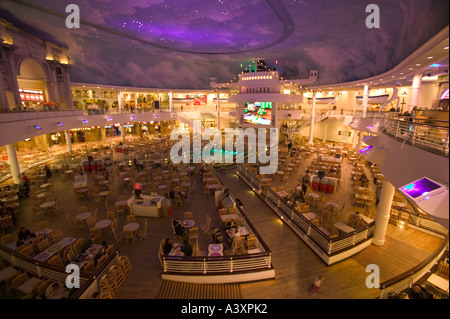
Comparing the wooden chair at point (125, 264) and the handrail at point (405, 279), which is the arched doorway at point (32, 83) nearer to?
the wooden chair at point (125, 264)

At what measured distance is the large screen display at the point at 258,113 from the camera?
27.8 metres

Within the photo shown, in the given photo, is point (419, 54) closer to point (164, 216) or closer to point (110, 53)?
point (164, 216)

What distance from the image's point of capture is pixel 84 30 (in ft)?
65.9

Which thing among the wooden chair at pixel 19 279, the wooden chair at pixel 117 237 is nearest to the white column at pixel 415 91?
the wooden chair at pixel 117 237

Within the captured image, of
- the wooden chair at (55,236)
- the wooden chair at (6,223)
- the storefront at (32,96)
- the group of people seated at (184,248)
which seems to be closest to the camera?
the group of people seated at (184,248)

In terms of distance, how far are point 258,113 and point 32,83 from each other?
23.7 meters

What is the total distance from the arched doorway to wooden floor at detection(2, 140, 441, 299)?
555 inches

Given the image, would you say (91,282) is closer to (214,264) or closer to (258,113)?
(214,264)

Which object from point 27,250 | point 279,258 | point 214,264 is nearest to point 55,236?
point 27,250

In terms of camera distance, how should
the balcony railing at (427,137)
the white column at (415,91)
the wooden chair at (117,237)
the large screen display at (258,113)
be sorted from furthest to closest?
the large screen display at (258,113), the white column at (415,91), the wooden chair at (117,237), the balcony railing at (427,137)

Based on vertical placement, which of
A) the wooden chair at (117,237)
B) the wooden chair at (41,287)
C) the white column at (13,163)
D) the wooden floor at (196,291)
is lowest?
the wooden floor at (196,291)

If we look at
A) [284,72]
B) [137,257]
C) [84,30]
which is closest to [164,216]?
[137,257]

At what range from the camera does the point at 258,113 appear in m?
28.4
